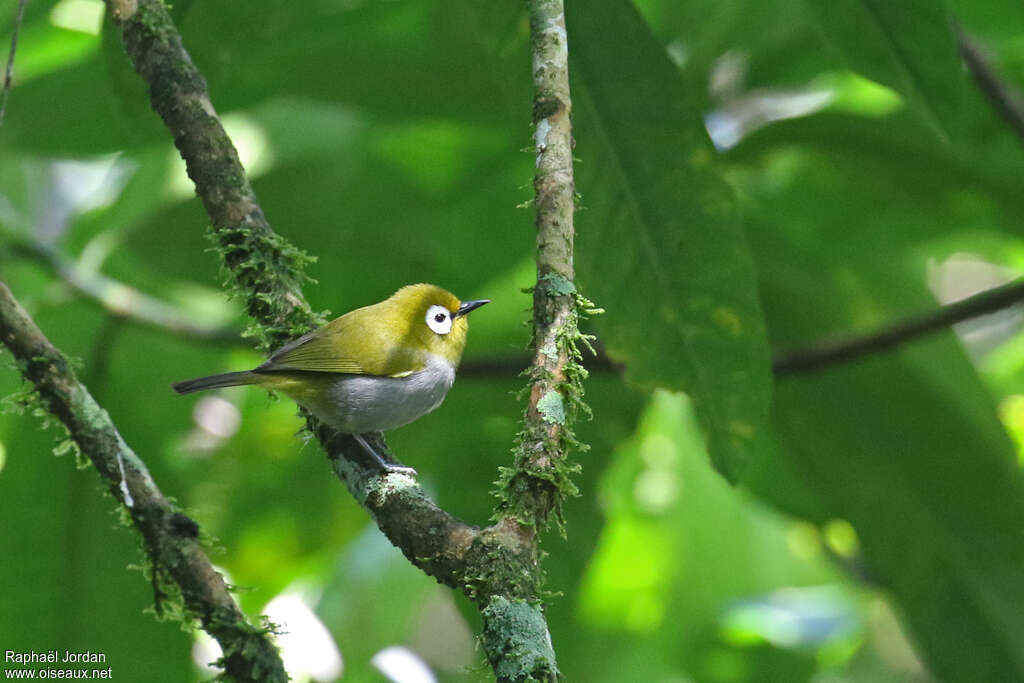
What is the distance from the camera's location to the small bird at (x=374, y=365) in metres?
2.75

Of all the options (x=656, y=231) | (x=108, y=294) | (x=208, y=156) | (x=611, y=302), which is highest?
(x=108, y=294)

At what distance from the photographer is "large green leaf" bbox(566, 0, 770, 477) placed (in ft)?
8.99

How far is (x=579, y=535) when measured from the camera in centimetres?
338

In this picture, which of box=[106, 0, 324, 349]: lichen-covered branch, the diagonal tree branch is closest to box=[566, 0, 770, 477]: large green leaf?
box=[106, 0, 324, 349]: lichen-covered branch

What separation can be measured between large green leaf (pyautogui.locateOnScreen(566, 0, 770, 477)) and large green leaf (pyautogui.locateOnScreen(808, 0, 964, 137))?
1.47 ft

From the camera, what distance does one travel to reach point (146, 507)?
180cm

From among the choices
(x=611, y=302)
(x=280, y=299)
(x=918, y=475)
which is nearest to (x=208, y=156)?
(x=280, y=299)

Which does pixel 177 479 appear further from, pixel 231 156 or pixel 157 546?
Result: pixel 157 546

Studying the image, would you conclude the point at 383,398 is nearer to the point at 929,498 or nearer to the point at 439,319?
the point at 439,319

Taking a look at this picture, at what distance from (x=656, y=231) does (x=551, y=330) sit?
3.35 feet

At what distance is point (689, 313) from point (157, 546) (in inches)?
59.1

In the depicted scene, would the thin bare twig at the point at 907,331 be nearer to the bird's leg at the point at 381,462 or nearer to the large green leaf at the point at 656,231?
the large green leaf at the point at 656,231

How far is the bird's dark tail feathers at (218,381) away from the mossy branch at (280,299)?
0.68 feet

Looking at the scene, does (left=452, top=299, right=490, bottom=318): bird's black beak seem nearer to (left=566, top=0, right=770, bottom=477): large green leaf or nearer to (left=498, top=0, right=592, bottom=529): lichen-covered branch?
(left=566, top=0, right=770, bottom=477): large green leaf
